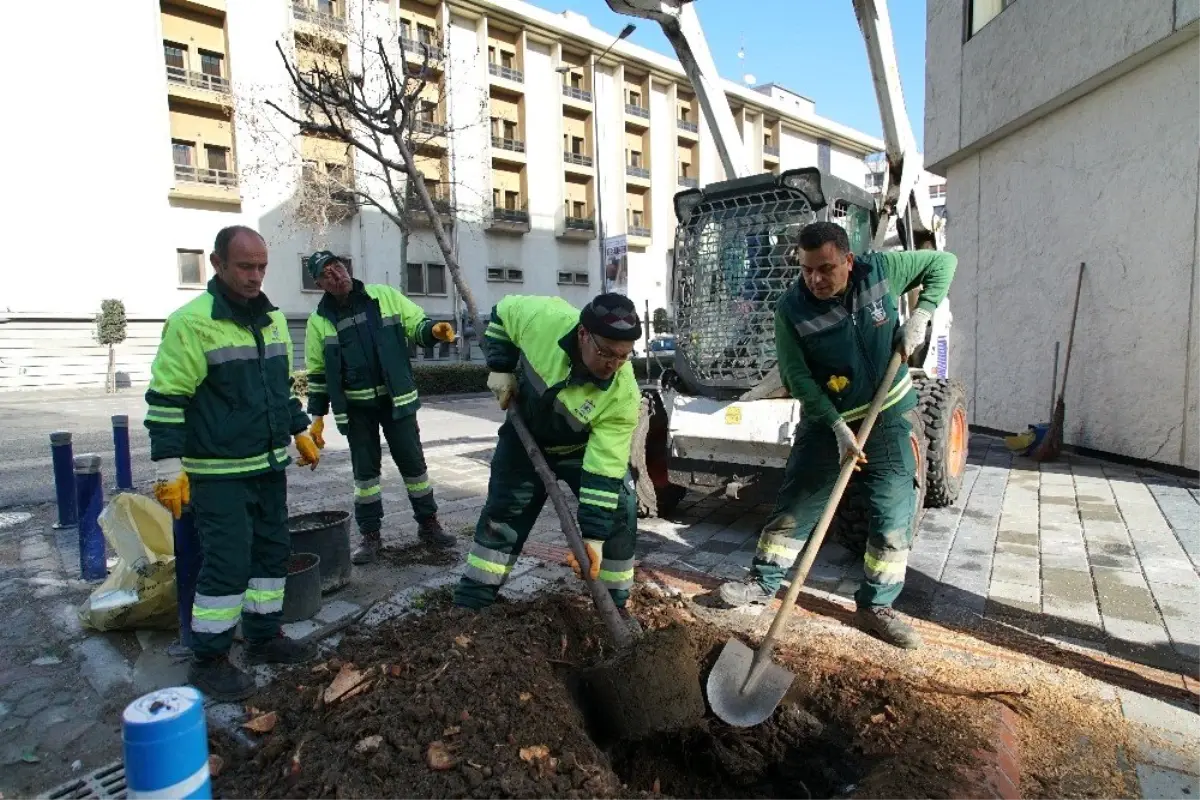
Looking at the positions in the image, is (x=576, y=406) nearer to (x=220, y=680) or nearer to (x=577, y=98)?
(x=220, y=680)

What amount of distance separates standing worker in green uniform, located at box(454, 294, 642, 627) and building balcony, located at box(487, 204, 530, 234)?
24951 millimetres

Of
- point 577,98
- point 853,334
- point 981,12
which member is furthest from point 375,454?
point 577,98

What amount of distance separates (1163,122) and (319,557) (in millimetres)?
8234

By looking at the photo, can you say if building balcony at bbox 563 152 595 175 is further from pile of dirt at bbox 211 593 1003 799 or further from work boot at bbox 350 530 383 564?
pile of dirt at bbox 211 593 1003 799

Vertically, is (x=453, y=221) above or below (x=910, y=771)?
above

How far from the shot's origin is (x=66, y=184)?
62.2 feet

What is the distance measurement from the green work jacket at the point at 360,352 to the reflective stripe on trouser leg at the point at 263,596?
4.09ft

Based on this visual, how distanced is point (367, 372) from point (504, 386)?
4.36ft

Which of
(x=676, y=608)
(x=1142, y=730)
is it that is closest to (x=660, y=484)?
(x=676, y=608)

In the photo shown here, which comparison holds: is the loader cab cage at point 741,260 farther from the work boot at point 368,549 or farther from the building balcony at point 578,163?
the building balcony at point 578,163

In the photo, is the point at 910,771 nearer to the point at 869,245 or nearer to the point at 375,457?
the point at 375,457

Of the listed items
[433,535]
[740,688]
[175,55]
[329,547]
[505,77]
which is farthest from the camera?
[505,77]

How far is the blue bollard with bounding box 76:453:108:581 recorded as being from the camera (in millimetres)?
3883

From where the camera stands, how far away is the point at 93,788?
219 centimetres
